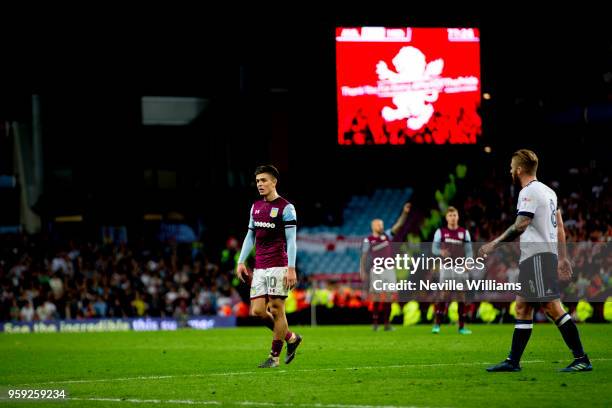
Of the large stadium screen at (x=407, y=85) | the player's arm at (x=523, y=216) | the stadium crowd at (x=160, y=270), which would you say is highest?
the large stadium screen at (x=407, y=85)

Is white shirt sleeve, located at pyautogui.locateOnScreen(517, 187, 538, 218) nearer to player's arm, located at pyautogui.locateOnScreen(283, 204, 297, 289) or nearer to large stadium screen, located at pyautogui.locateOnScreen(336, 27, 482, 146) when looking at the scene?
player's arm, located at pyautogui.locateOnScreen(283, 204, 297, 289)

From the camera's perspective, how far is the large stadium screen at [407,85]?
1114 inches

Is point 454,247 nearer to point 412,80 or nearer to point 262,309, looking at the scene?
point 262,309

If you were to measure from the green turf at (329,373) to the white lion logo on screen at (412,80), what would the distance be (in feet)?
35.9

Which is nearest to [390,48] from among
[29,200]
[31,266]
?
[31,266]

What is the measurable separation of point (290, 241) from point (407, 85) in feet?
56.3

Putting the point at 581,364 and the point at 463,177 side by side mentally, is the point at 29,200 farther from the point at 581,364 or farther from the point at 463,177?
the point at 581,364

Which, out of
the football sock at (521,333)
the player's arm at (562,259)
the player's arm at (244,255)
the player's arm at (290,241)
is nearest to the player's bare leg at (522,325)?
the football sock at (521,333)

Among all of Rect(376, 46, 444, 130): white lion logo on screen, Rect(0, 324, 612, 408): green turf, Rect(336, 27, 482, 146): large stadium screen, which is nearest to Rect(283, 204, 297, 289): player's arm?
Rect(0, 324, 612, 408): green turf

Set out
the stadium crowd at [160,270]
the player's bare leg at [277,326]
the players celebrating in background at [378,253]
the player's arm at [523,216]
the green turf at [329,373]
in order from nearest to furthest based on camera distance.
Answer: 1. the green turf at [329,373]
2. the player's arm at [523,216]
3. the player's bare leg at [277,326]
4. the players celebrating in background at [378,253]
5. the stadium crowd at [160,270]

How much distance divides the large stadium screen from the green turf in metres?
10.8

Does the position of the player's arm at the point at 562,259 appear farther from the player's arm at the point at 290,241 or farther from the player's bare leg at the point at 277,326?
the player's bare leg at the point at 277,326

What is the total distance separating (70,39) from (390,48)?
374 inches

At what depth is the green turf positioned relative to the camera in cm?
869
